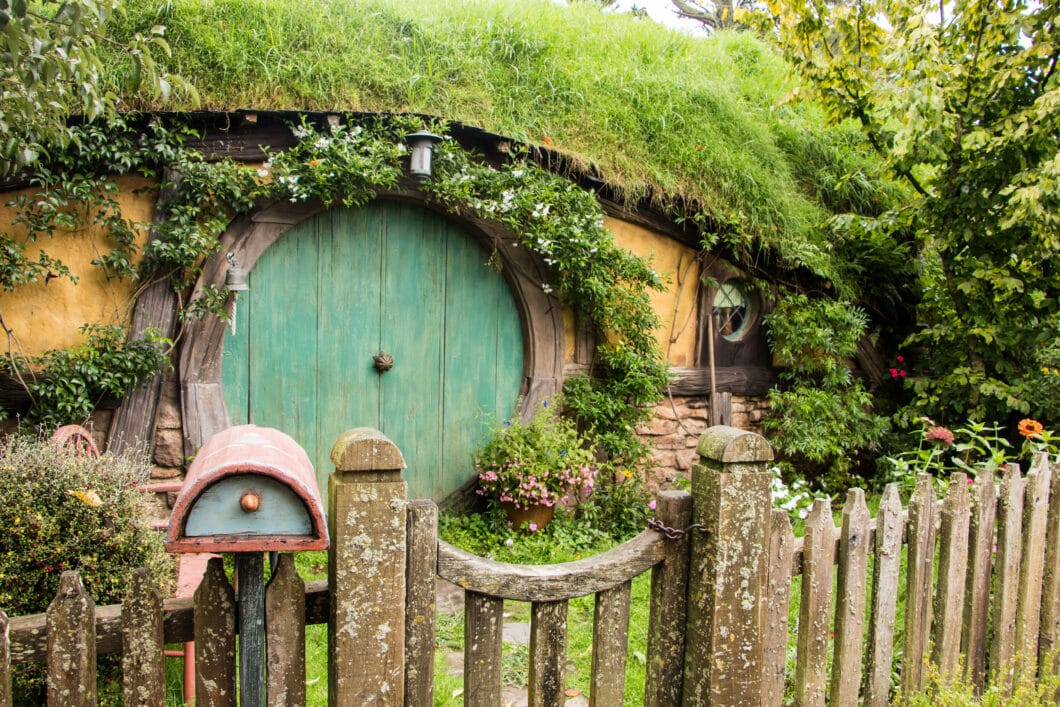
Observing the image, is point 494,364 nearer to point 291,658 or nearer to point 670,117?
point 670,117

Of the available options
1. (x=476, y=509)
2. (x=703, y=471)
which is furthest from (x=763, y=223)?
(x=703, y=471)

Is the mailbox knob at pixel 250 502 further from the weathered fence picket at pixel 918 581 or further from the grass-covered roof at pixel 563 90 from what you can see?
the grass-covered roof at pixel 563 90

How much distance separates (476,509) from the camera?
5.36 m

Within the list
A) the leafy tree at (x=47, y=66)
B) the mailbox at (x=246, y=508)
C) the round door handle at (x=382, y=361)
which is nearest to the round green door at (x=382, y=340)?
the round door handle at (x=382, y=361)

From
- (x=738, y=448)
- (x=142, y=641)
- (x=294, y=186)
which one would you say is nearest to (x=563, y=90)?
(x=294, y=186)

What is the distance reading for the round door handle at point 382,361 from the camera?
504 cm

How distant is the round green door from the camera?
477cm

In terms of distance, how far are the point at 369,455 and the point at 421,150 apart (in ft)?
11.3

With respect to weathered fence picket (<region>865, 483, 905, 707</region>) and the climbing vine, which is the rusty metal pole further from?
the climbing vine

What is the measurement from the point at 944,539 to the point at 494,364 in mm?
3471

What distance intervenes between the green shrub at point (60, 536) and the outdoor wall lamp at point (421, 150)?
272 cm

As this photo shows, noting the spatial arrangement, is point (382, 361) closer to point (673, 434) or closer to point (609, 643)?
point (673, 434)

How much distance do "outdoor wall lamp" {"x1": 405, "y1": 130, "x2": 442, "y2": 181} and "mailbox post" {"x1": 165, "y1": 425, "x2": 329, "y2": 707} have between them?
3.38 metres

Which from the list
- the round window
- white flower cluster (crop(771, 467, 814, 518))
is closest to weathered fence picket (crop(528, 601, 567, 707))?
white flower cluster (crop(771, 467, 814, 518))
